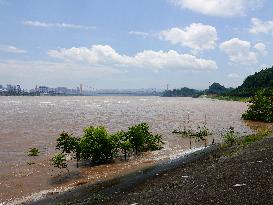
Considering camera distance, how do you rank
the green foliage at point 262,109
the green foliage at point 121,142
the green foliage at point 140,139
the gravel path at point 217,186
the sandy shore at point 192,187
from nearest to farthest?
the gravel path at point 217,186
the sandy shore at point 192,187
the green foliage at point 121,142
the green foliage at point 140,139
the green foliage at point 262,109

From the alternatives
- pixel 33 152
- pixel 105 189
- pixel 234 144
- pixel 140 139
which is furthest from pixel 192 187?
pixel 33 152

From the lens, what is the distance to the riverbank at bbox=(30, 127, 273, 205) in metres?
21.7

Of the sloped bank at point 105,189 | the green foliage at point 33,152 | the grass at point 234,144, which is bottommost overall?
the green foliage at point 33,152

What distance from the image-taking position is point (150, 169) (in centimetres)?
3894

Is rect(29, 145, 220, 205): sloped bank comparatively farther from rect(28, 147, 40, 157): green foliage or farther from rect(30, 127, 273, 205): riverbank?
rect(28, 147, 40, 157): green foliage

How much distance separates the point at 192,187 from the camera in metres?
25.3

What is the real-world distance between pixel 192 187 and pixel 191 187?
0.31 feet

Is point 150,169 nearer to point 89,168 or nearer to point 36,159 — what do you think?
point 89,168

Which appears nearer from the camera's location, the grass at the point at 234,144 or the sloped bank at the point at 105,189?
the sloped bank at the point at 105,189

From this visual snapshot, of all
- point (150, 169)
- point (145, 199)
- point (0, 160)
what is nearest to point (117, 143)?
point (150, 169)

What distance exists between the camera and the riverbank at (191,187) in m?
21.7

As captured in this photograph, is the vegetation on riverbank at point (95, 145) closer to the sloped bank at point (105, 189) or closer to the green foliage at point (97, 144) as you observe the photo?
the green foliage at point (97, 144)

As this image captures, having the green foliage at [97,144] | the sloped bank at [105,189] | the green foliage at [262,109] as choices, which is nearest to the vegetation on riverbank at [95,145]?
the green foliage at [97,144]

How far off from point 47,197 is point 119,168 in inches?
458
